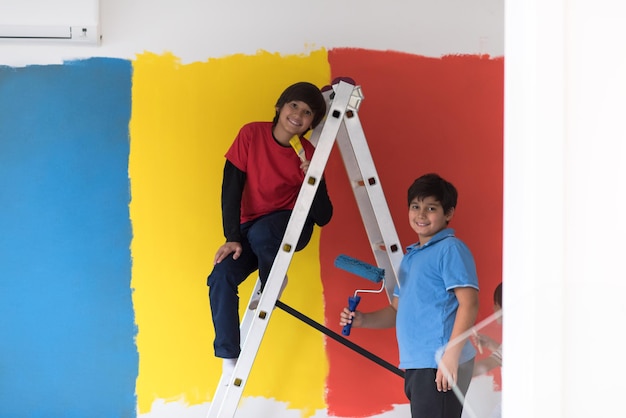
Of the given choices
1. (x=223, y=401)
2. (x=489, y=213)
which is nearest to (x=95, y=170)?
(x=223, y=401)

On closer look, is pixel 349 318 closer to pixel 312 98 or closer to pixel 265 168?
pixel 265 168

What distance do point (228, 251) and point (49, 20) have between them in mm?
963

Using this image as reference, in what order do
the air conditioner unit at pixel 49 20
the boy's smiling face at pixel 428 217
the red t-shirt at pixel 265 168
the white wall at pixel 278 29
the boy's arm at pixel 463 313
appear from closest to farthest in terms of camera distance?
the boy's arm at pixel 463 313, the boy's smiling face at pixel 428 217, the red t-shirt at pixel 265 168, the air conditioner unit at pixel 49 20, the white wall at pixel 278 29

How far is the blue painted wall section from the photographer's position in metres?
2.34

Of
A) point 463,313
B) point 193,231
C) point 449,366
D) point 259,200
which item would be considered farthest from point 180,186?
point 449,366

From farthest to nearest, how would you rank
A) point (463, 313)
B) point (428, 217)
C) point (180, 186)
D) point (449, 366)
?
point (180, 186) < point (428, 217) < point (463, 313) < point (449, 366)

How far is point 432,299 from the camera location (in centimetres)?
181

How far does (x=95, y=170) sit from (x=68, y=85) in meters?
0.30

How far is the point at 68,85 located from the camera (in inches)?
93.4

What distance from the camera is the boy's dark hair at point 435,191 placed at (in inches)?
75.4

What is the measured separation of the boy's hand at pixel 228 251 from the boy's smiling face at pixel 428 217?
51cm
